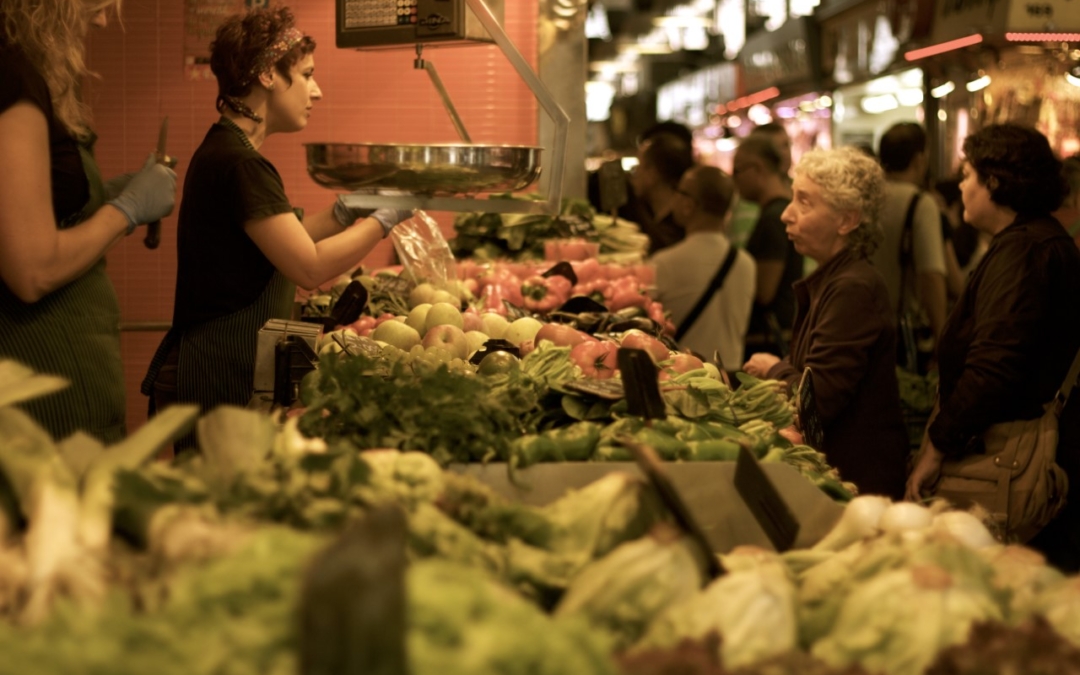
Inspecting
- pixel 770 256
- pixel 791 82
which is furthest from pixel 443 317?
pixel 791 82

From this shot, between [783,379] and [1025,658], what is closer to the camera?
[1025,658]

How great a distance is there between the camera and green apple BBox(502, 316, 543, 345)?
463 cm

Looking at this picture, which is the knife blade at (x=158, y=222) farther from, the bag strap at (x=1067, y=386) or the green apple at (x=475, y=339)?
the bag strap at (x=1067, y=386)

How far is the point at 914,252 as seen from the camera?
285 inches

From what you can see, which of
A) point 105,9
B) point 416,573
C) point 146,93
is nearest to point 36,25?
point 105,9

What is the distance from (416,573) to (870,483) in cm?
341

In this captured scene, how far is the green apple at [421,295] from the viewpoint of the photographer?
5.19 metres

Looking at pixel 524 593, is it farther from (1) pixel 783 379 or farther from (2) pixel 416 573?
(1) pixel 783 379

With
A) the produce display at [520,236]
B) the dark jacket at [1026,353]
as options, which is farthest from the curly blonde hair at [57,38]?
the produce display at [520,236]

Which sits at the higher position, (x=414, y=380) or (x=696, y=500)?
(x=414, y=380)

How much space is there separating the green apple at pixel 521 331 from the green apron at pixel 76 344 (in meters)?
1.47

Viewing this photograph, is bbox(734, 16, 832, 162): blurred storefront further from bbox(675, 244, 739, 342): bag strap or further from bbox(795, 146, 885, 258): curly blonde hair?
bbox(795, 146, 885, 258): curly blonde hair

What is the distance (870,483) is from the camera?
4.68 metres

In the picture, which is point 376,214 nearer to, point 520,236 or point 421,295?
point 421,295
